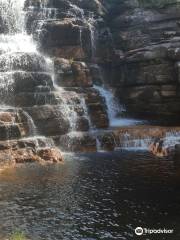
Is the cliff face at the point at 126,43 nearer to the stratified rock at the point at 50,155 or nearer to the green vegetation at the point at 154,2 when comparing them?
the green vegetation at the point at 154,2

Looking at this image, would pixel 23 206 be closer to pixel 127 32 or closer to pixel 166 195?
pixel 166 195

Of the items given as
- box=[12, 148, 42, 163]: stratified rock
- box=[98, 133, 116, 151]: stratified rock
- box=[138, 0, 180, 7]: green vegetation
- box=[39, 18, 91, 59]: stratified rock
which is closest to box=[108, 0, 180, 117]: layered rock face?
box=[138, 0, 180, 7]: green vegetation

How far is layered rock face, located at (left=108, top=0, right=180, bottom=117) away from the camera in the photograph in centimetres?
4159

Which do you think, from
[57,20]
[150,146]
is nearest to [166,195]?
[150,146]

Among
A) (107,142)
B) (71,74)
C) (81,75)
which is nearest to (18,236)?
(107,142)

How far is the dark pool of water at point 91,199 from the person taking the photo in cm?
1772

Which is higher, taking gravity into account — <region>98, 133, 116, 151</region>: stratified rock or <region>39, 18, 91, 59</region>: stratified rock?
<region>39, 18, 91, 59</region>: stratified rock

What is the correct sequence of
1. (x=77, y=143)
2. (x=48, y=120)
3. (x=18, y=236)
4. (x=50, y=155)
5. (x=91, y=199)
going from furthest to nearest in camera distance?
(x=48, y=120)
(x=77, y=143)
(x=50, y=155)
(x=91, y=199)
(x=18, y=236)

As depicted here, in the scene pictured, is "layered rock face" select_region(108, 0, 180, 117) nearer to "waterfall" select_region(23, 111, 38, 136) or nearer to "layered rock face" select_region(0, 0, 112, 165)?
"layered rock face" select_region(0, 0, 112, 165)

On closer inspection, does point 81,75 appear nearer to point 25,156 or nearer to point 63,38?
point 63,38

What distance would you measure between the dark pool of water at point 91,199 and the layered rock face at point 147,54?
13.8m

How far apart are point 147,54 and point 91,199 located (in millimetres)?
→ 24162

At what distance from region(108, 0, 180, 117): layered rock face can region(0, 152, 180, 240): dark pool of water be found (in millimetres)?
13799

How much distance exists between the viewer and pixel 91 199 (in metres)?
21.2
